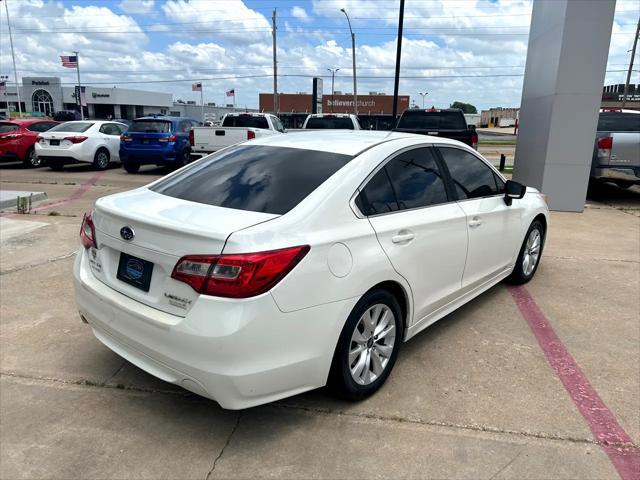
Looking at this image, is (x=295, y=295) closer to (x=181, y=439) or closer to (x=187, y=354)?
(x=187, y=354)

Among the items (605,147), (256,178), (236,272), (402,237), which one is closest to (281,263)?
(236,272)

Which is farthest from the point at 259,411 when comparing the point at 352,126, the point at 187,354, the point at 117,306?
the point at 352,126

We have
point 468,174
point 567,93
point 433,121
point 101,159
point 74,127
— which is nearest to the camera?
point 468,174

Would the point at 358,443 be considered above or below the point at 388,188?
below

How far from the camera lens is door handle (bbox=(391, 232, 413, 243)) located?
314cm

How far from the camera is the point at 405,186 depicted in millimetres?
3480

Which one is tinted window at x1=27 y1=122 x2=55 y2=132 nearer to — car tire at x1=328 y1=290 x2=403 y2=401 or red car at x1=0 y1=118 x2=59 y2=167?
red car at x1=0 y1=118 x2=59 y2=167

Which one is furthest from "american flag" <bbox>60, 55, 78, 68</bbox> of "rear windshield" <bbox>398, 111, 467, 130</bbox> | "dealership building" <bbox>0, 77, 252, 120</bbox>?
"rear windshield" <bbox>398, 111, 467, 130</bbox>

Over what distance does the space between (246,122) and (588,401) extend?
1335 cm

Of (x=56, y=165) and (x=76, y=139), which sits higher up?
(x=76, y=139)

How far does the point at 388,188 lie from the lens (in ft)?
10.9

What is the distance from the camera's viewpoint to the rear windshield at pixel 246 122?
589 inches

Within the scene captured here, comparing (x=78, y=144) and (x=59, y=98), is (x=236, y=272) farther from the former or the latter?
(x=59, y=98)

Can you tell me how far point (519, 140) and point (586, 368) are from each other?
8.91 m
